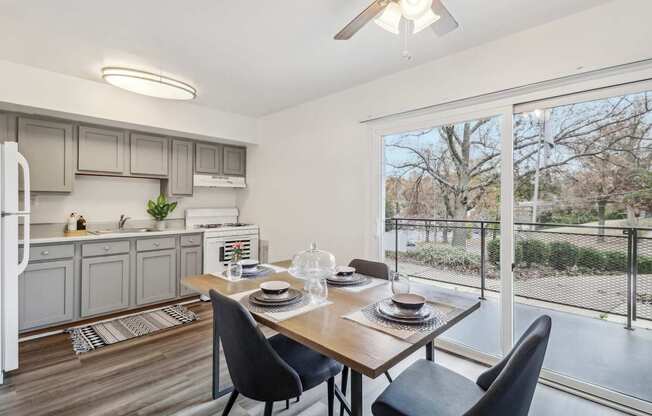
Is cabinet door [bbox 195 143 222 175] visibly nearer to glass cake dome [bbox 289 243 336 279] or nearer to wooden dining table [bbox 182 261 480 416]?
wooden dining table [bbox 182 261 480 416]

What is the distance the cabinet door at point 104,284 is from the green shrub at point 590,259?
13.3 feet

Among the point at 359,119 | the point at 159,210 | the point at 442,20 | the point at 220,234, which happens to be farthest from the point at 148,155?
the point at 442,20

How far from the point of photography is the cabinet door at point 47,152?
118 inches

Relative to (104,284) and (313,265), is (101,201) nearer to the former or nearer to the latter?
(104,284)

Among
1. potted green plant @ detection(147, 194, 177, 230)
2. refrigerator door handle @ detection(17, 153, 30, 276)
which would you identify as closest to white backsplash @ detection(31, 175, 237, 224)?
potted green plant @ detection(147, 194, 177, 230)

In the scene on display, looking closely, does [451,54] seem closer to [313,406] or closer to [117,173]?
[313,406]

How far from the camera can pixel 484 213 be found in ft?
8.16

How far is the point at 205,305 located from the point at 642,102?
4.23 meters

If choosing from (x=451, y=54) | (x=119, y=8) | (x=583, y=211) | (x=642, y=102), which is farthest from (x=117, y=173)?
(x=642, y=102)

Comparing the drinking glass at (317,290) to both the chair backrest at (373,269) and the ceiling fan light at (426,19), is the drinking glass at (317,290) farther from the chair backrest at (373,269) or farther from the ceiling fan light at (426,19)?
the ceiling fan light at (426,19)

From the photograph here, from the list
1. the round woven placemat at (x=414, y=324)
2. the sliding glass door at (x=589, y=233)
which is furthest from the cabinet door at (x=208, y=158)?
the sliding glass door at (x=589, y=233)

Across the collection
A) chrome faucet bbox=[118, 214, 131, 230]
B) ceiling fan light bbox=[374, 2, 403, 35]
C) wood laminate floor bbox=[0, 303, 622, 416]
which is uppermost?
ceiling fan light bbox=[374, 2, 403, 35]

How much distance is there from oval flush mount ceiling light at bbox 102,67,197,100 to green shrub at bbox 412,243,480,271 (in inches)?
101

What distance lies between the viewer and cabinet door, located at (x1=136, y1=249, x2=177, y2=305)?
3.48 meters
